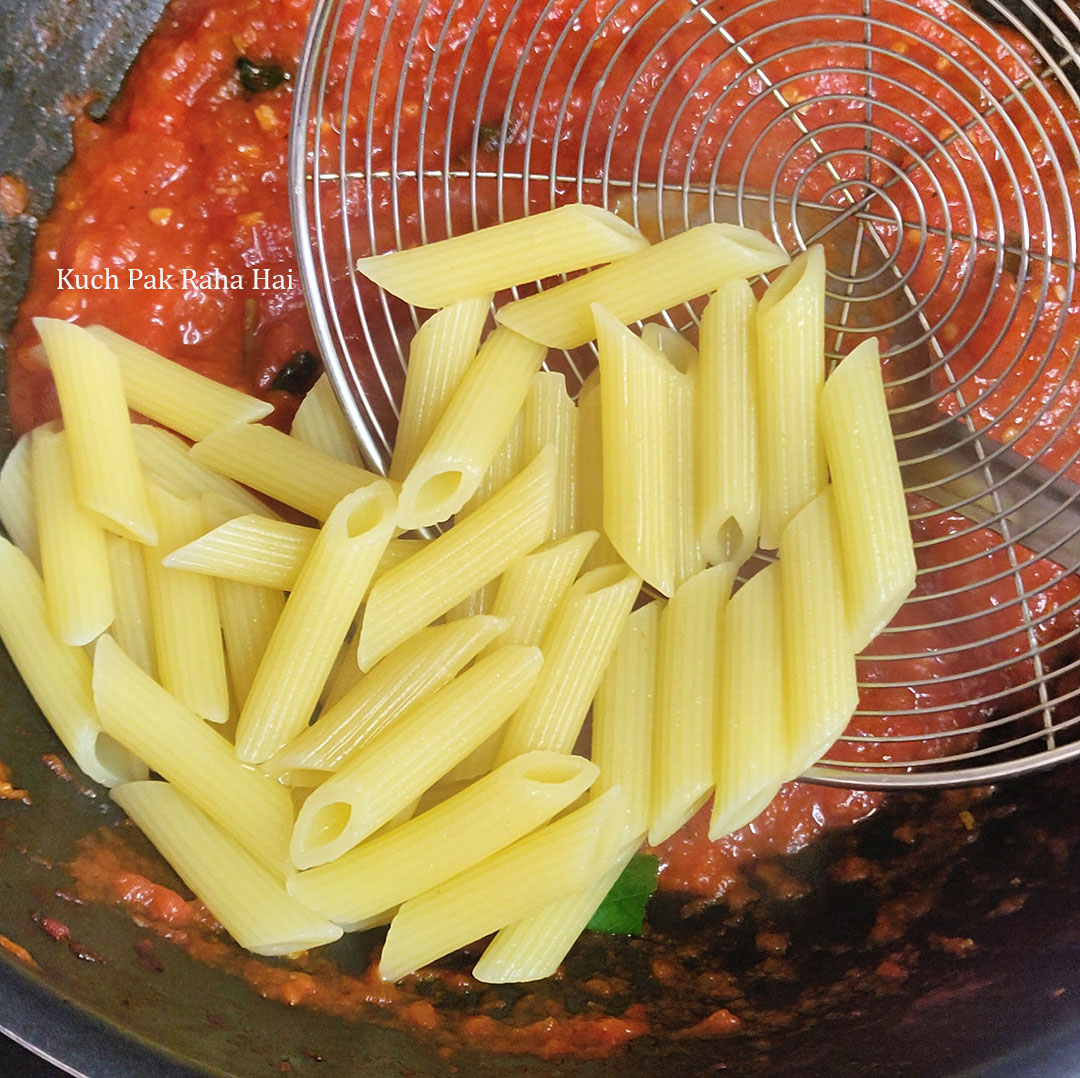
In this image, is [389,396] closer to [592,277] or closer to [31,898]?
[592,277]

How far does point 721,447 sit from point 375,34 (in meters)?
0.96

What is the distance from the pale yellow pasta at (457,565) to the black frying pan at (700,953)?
0.50 m

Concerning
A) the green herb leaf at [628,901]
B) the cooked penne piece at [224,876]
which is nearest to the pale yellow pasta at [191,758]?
the cooked penne piece at [224,876]

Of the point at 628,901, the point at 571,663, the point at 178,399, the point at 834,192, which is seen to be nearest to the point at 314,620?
the point at 571,663

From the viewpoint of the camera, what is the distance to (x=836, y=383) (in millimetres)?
1369

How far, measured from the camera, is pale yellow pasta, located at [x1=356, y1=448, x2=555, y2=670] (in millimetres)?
1385

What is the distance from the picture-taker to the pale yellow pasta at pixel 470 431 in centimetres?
138

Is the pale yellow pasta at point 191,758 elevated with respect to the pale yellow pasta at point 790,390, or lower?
lower

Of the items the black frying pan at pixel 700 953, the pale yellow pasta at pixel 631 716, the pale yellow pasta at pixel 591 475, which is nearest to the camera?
the black frying pan at pixel 700 953

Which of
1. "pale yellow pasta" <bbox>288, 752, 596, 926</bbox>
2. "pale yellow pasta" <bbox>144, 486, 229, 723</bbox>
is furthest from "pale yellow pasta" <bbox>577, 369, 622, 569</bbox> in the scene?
"pale yellow pasta" <bbox>144, 486, 229, 723</bbox>

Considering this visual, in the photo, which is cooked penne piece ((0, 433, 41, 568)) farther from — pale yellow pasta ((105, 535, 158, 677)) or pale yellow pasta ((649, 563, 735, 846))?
pale yellow pasta ((649, 563, 735, 846))

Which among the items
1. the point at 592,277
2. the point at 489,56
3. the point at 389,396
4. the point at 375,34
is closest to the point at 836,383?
the point at 592,277

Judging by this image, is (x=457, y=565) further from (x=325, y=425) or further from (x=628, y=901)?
(x=628, y=901)

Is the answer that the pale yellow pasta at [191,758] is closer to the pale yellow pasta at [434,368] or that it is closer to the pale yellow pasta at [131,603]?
the pale yellow pasta at [131,603]
